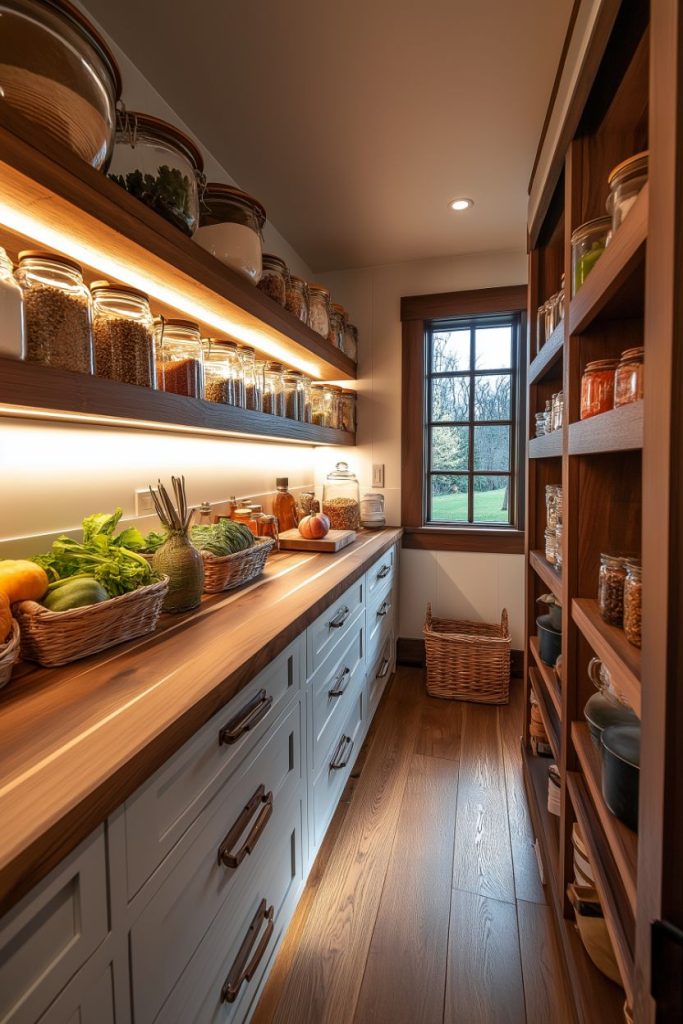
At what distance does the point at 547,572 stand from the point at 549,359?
0.66 m

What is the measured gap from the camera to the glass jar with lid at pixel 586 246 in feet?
3.40

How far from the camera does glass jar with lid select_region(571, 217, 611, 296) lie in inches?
40.8

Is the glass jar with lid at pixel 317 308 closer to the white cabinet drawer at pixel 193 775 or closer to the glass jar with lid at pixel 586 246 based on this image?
the glass jar with lid at pixel 586 246

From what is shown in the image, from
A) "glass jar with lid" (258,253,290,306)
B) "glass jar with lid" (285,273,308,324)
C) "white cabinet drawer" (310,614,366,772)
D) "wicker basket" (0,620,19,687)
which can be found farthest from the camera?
"glass jar with lid" (285,273,308,324)

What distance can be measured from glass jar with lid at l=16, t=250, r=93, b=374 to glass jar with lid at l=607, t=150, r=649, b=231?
103cm

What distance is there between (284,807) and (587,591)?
91 cm

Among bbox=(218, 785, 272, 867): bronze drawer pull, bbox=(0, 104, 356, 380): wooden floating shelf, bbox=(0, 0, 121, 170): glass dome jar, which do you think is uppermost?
bbox=(0, 0, 121, 170): glass dome jar

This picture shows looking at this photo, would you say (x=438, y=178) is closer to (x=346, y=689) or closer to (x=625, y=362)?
(x=625, y=362)

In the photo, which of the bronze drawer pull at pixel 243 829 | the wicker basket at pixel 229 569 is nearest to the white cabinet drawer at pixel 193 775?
the bronze drawer pull at pixel 243 829

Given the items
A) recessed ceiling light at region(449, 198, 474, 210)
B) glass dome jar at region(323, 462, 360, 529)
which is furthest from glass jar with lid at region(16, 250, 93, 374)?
recessed ceiling light at region(449, 198, 474, 210)

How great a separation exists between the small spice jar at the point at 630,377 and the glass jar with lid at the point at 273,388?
132 cm

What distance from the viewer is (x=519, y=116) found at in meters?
1.76

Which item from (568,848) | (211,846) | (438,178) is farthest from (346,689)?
(438,178)

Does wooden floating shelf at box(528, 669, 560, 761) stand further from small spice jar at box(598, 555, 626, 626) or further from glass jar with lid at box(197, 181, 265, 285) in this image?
glass jar with lid at box(197, 181, 265, 285)
